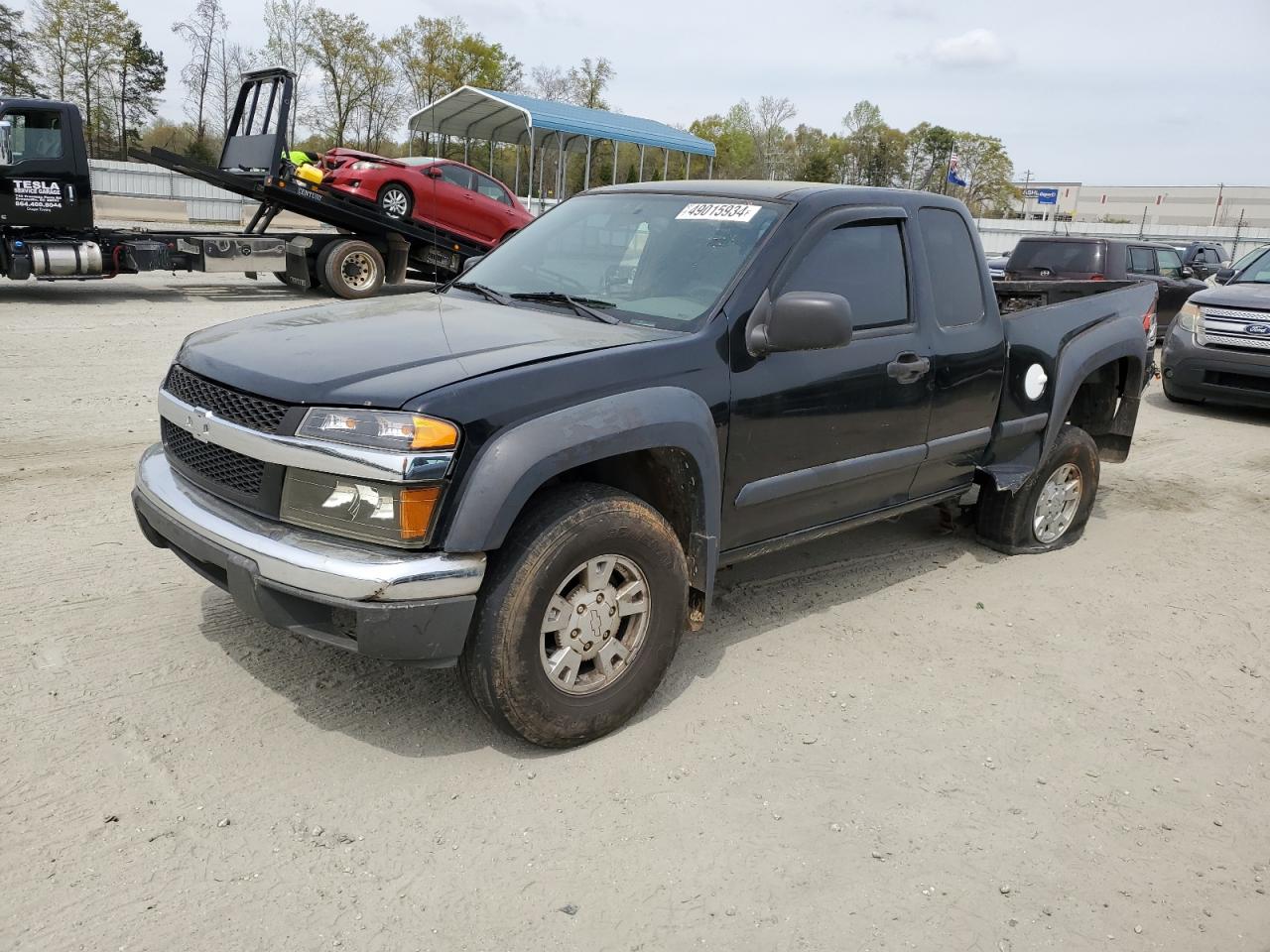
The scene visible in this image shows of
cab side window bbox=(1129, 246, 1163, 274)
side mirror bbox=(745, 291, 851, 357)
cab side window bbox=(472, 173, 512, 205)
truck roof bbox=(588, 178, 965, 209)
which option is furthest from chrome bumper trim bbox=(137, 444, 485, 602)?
cab side window bbox=(1129, 246, 1163, 274)

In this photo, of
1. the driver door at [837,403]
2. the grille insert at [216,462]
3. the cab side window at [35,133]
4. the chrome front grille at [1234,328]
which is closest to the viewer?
the grille insert at [216,462]

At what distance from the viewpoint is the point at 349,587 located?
2775 millimetres

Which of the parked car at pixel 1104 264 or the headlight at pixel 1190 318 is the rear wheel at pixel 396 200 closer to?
the parked car at pixel 1104 264

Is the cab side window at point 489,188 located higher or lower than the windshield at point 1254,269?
higher

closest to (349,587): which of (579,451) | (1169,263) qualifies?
(579,451)

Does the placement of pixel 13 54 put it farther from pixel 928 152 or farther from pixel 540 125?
pixel 928 152

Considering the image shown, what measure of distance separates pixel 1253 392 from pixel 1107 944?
8.65 metres

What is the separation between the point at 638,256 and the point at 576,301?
0.34 meters

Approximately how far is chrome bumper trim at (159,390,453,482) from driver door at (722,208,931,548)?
4.00 ft


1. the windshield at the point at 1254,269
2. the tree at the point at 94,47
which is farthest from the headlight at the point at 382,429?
the tree at the point at 94,47

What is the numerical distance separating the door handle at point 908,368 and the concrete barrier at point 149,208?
24.8 m

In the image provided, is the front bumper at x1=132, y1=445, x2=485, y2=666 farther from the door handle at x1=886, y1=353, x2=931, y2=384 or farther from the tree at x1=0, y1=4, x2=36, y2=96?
the tree at x1=0, y1=4, x2=36, y2=96

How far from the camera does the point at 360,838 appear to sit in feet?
9.21

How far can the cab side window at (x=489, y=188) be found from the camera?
16.2 m
